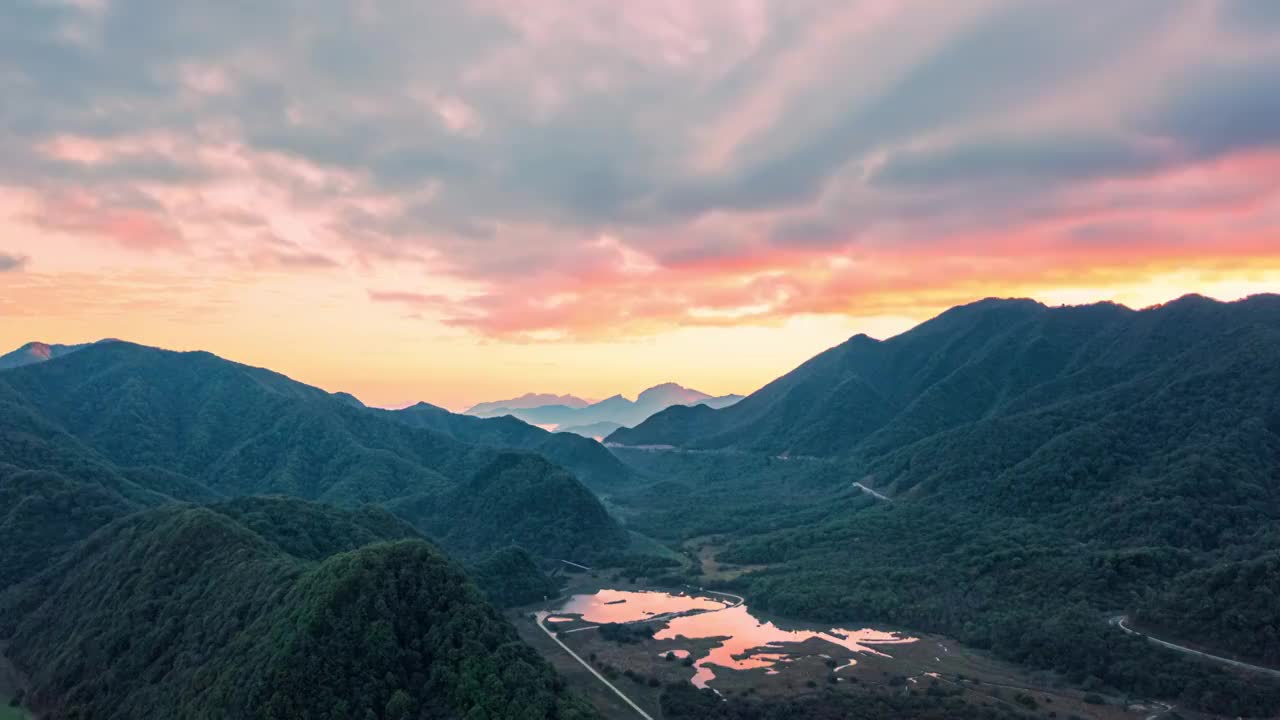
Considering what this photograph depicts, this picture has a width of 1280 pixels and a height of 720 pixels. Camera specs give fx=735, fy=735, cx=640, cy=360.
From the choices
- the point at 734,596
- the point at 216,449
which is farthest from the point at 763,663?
the point at 216,449

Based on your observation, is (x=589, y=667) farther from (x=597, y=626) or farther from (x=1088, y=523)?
(x=1088, y=523)

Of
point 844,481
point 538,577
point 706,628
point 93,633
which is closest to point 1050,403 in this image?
point 844,481

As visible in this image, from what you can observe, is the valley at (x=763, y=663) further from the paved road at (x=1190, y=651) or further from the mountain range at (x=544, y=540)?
the paved road at (x=1190, y=651)

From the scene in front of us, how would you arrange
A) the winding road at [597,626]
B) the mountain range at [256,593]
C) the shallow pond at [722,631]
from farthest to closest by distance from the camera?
the shallow pond at [722,631] → the winding road at [597,626] → the mountain range at [256,593]

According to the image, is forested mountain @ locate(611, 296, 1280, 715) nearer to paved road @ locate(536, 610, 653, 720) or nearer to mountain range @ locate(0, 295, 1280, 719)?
mountain range @ locate(0, 295, 1280, 719)

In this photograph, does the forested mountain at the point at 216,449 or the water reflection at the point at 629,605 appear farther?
the forested mountain at the point at 216,449

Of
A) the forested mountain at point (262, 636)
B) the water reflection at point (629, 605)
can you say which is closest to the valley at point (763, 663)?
the water reflection at point (629, 605)
